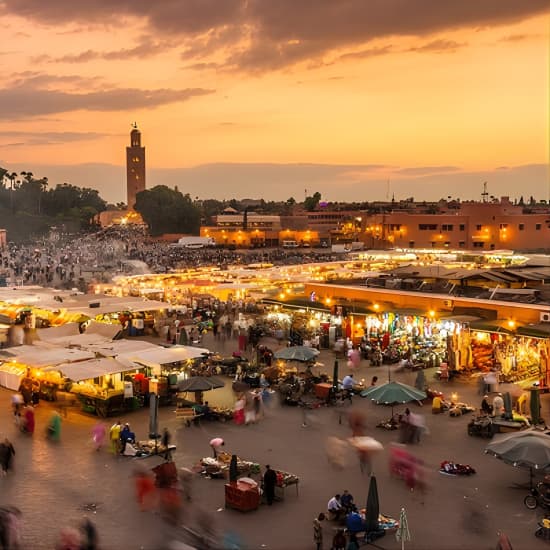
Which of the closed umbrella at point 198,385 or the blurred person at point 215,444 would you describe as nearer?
the blurred person at point 215,444

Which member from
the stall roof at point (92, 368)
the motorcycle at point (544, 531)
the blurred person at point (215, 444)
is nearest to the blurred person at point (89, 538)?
the blurred person at point (215, 444)

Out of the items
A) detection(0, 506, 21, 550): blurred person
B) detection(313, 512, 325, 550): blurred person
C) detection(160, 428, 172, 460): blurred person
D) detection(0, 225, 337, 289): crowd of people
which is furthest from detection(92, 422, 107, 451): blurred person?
detection(0, 225, 337, 289): crowd of people

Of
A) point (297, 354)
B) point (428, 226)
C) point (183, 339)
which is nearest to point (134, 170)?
point (428, 226)

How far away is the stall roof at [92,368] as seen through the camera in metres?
15.7

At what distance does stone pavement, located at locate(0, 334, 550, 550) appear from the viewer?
9.30 m

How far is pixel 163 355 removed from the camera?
1745 centimetres

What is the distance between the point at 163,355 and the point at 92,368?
190cm

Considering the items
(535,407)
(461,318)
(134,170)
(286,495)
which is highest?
(134,170)

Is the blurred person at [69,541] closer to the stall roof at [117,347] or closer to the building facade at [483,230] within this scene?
the stall roof at [117,347]

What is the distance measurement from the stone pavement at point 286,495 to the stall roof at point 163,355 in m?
2.02

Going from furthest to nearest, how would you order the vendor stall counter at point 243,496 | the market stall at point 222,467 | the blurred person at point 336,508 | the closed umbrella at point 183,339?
1. the closed umbrella at point 183,339
2. the market stall at point 222,467
3. the vendor stall counter at point 243,496
4. the blurred person at point 336,508

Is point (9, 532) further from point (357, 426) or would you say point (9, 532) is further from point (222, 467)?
point (357, 426)

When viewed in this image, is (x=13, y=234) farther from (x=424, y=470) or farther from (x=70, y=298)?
(x=424, y=470)

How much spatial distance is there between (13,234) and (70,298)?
95179 mm
